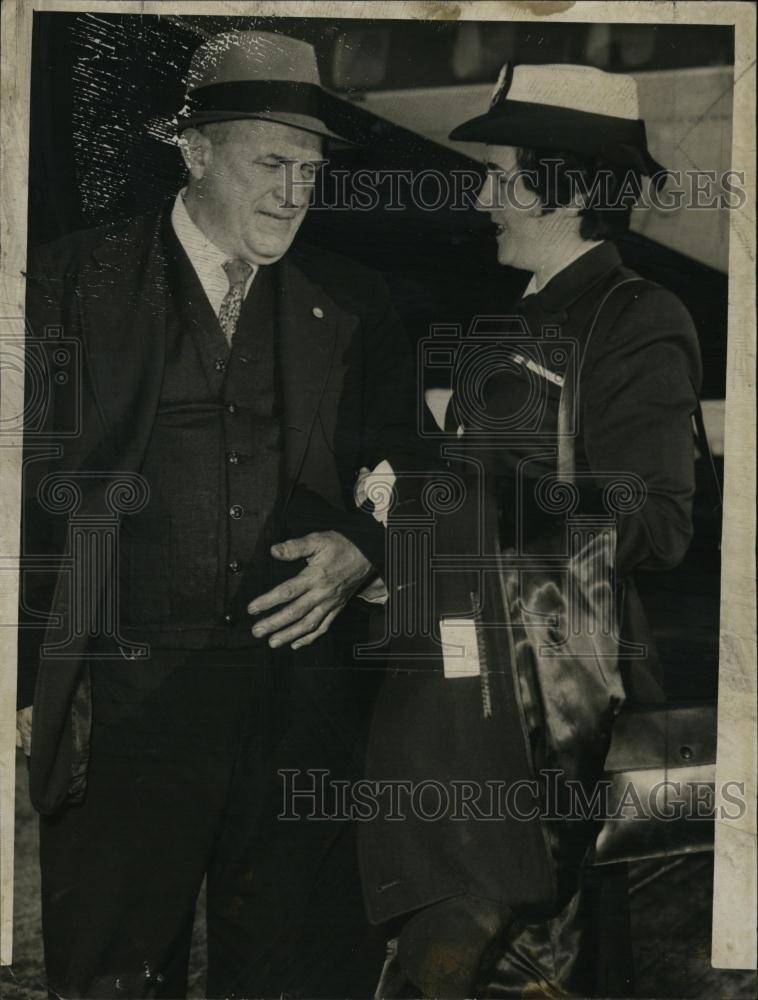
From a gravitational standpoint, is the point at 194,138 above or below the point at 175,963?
above

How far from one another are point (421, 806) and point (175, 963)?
65 centimetres

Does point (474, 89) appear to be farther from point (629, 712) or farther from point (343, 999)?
point (343, 999)

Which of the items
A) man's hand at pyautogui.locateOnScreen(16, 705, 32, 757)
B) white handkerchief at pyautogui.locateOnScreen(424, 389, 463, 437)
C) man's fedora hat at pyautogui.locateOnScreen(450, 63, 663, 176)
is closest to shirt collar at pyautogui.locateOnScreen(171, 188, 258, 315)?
white handkerchief at pyautogui.locateOnScreen(424, 389, 463, 437)

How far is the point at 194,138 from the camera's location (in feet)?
7.93

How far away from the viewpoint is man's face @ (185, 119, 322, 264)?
2418mm

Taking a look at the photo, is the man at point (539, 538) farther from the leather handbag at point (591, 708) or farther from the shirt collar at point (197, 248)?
the shirt collar at point (197, 248)

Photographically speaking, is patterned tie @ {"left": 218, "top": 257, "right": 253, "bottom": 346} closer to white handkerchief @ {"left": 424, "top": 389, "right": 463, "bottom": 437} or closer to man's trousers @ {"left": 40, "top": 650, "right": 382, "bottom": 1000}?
white handkerchief @ {"left": 424, "top": 389, "right": 463, "bottom": 437}

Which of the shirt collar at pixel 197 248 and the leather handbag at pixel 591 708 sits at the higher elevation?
Answer: the shirt collar at pixel 197 248

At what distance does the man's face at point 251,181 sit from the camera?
7.93ft

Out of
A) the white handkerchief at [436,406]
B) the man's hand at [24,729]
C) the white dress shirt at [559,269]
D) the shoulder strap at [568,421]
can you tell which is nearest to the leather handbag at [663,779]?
the shoulder strap at [568,421]

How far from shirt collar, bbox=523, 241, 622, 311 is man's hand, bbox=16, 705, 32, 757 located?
4.86ft

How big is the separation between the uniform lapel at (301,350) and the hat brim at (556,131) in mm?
Answer: 485

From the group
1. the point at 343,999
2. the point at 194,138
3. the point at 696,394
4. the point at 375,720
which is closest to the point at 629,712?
the point at 375,720

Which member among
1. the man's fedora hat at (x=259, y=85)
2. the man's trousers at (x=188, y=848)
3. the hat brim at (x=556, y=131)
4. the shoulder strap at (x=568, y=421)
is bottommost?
the man's trousers at (x=188, y=848)
